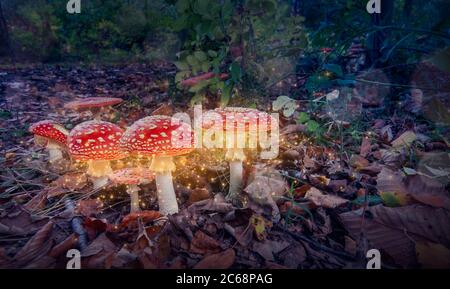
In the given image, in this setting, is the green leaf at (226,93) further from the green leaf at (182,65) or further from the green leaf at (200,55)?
the green leaf at (182,65)

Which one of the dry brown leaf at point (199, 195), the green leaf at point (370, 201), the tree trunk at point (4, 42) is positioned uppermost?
the tree trunk at point (4, 42)

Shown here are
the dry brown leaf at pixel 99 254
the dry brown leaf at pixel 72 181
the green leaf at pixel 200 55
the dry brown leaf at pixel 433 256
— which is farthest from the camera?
the green leaf at pixel 200 55

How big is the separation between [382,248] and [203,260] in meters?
0.80

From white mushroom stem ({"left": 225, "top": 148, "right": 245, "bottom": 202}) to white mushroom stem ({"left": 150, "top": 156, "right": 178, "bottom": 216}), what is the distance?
352mm

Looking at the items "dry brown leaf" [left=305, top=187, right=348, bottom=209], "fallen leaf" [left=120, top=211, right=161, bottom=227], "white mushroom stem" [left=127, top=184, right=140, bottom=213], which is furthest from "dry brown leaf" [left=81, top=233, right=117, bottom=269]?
"dry brown leaf" [left=305, top=187, right=348, bottom=209]

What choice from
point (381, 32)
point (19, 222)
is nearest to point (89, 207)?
point (19, 222)

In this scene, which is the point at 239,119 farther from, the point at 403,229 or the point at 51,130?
the point at 51,130

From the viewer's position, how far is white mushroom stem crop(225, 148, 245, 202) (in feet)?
6.16

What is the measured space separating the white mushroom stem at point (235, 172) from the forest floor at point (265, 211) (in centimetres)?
7

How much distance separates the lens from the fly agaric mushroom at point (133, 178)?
5.60 feet

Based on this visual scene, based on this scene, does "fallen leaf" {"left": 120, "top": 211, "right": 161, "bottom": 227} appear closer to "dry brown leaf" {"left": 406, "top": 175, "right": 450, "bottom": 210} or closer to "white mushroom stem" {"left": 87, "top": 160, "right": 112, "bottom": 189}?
"white mushroom stem" {"left": 87, "top": 160, "right": 112, "bottom": 189}

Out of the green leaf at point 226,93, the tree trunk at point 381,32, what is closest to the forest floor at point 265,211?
the green leaf at point 226,93
